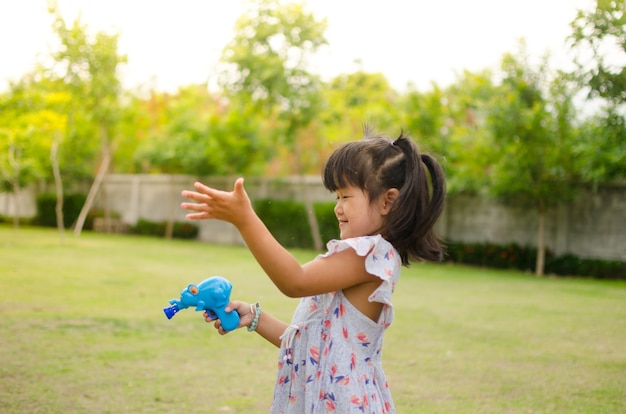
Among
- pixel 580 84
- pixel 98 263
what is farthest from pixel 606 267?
pixel 98 263

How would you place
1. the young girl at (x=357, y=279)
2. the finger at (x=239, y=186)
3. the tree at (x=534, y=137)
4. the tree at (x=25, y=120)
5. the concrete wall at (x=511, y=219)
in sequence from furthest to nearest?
1. the tree at (x=25, y=120)
2. the concrete wall at (x=511, y=219)
3. the tree at (x=534, y=137)
4. the young girl at (x=357, y=279)
5. the finger at (x=239, y=186)

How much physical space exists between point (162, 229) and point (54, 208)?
17.4 feet

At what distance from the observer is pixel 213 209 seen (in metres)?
1.70

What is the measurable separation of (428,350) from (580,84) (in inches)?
105

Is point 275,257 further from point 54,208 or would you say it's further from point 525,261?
point 54,208

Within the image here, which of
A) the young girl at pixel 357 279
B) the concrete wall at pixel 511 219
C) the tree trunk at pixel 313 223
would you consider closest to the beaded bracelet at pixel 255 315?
the young girl at pixel 357 279

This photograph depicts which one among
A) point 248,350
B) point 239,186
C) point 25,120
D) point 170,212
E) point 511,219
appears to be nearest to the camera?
point 239,186

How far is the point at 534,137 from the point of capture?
13.0m

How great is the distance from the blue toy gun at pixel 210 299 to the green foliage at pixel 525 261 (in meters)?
11.4

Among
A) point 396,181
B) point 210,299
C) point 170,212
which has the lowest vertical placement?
point 170,212

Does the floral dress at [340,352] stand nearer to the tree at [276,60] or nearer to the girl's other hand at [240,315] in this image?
the girl's other hand at [240,315]

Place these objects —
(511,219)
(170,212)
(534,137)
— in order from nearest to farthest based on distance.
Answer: (534,137)
(511,219)
(170,212)

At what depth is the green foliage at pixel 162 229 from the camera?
2141 centimetres

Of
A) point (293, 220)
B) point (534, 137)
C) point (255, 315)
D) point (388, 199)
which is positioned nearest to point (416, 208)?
point (388, 199)
